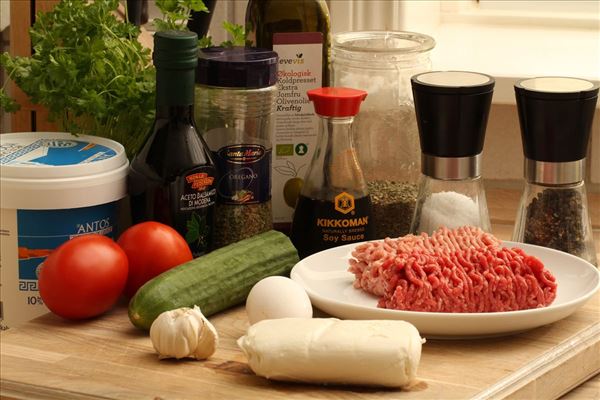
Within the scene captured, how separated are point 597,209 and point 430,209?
42cm

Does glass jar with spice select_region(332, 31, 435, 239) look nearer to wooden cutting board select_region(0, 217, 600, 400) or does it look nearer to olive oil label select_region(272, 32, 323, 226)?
olive oil label select_region(272, 32, 323, 226)

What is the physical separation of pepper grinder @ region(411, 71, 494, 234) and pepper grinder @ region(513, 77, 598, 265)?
0.05 m

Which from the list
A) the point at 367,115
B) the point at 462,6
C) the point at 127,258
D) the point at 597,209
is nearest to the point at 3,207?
the point at 127,258

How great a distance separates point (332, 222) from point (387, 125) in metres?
0.18

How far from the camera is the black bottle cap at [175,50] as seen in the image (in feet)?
4.10

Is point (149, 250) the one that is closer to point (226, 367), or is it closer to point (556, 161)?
point (226, 367)

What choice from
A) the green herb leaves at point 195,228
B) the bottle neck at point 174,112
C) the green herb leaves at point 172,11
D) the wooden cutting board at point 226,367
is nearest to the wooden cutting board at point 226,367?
the wooden cutting board at point 226,367

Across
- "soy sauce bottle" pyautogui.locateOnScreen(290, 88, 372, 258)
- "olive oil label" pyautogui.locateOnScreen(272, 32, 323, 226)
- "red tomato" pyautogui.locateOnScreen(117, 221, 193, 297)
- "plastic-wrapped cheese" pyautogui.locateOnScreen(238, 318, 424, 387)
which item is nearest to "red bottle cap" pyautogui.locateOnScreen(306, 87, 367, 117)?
"soy sauce bottle" pyautogui.locateOnScreen(290, 88, 372, 258)

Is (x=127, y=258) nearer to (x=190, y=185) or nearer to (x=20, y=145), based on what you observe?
(x=190, y=185)

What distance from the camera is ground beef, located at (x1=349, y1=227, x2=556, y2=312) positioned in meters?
1.15

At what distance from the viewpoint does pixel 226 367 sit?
110cm

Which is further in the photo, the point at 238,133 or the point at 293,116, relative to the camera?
the point at 293,116

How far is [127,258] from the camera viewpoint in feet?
4.07

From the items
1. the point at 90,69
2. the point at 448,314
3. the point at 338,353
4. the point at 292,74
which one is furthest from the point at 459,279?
the point at 90,69
